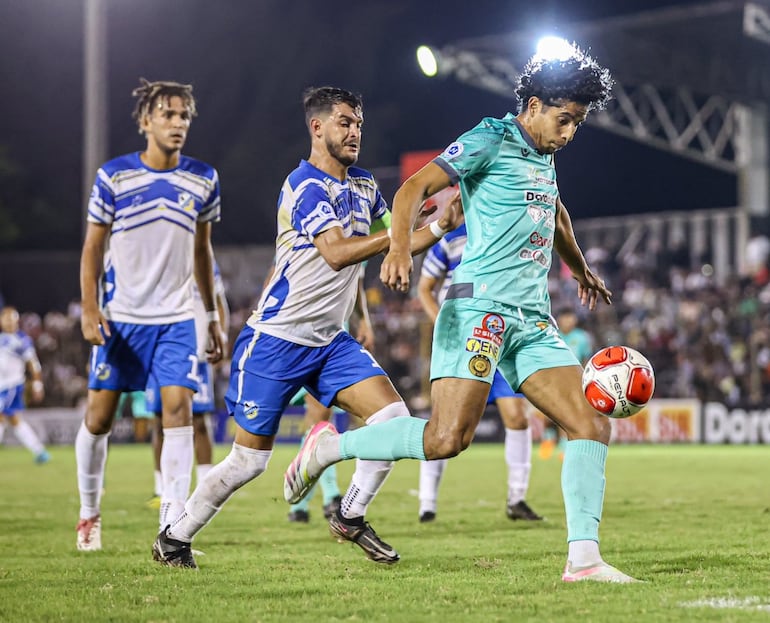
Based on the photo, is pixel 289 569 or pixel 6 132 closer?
pixel 289 569

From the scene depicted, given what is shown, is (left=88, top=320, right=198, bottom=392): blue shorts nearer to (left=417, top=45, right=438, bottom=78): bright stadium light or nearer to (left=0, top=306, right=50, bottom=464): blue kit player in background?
(left=417, top=45, right=438, bottom=78): bright stadium light

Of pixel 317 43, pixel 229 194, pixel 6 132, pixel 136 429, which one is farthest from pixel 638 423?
pixel 6 132

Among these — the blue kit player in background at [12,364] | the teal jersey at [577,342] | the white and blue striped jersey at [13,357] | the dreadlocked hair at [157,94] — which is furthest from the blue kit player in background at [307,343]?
the white and blue striped jersey at [13,357]

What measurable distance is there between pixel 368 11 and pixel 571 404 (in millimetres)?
43749

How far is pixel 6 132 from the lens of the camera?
4859cm

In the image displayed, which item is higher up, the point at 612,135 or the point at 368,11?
the point at 368,11

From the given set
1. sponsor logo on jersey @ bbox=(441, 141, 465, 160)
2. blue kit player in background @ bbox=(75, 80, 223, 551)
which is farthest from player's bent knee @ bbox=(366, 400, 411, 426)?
blue kit player in background @ bbox=(75, 80, 223, 551)

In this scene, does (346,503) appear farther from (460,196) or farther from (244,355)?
(460,196)

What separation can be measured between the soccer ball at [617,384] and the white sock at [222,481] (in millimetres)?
1785

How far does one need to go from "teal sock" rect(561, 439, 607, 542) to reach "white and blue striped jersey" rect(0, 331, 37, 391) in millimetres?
15250

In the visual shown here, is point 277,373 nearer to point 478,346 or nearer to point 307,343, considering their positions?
point 307,343

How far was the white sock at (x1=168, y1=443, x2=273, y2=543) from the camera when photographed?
6.41m

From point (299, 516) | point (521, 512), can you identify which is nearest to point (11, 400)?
point (299, 516)

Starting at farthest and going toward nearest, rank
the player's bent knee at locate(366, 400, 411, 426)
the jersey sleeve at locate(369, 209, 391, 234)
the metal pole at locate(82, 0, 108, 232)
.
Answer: the metal pole at locate(82, 0, 108, 232) → the jersey sleeve at locate(369, 209, 391, 234) → the player's bent knee at locate(366, 400, 411, 426)
